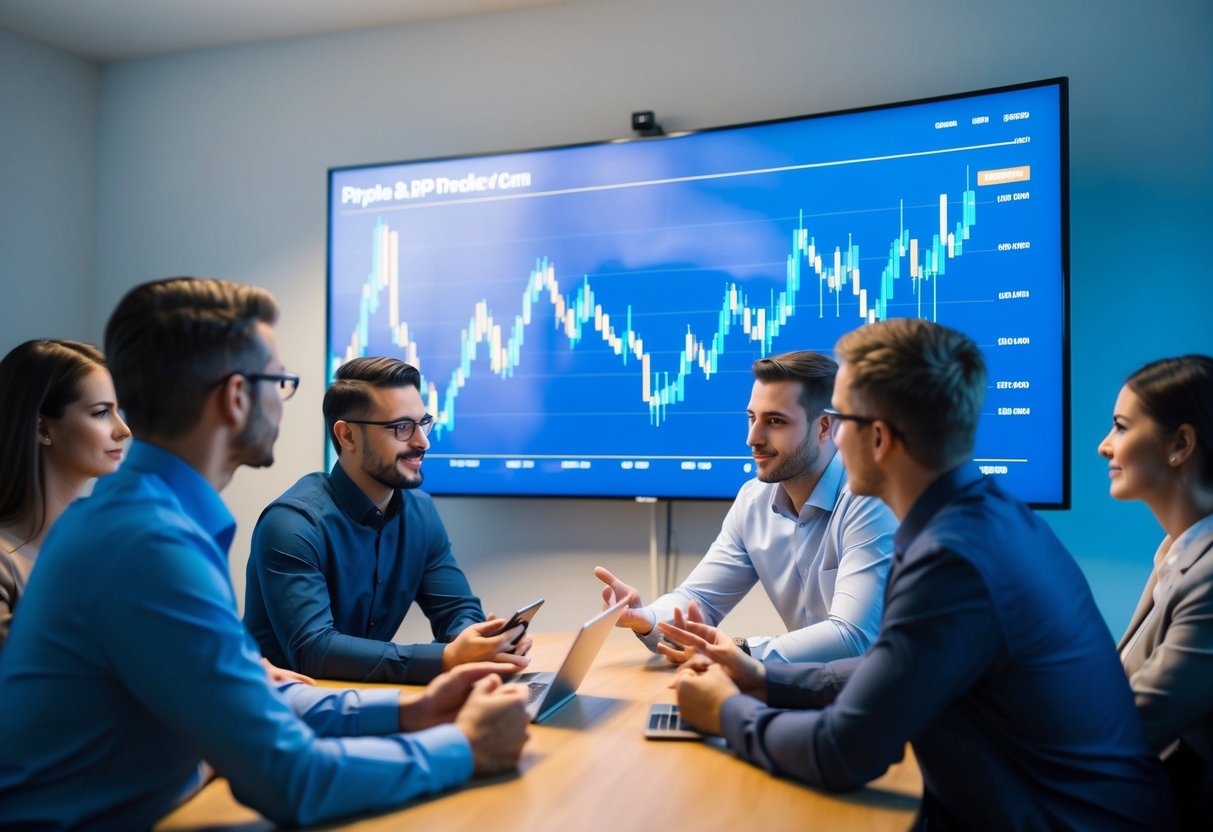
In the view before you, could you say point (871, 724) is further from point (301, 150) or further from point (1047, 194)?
point (301, 150)

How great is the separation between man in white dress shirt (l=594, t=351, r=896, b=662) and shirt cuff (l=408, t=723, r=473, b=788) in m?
0.86

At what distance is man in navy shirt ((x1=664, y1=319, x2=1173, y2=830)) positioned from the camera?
4.25ft

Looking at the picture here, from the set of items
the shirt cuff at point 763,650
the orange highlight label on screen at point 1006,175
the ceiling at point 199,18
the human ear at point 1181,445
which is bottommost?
the shirt cuff at point 763,650

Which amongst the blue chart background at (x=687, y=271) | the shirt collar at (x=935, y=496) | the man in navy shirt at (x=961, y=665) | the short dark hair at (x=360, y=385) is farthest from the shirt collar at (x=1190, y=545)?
the short dark hair at (x=360, y=385)

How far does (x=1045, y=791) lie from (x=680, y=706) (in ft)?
1.91

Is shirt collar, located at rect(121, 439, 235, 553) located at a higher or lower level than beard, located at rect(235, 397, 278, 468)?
lower

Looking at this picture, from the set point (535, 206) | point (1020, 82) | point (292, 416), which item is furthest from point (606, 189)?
point (292, 416)

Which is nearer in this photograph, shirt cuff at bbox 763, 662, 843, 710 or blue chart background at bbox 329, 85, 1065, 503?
shirt cuff at bbox 763, 662, 843, 710

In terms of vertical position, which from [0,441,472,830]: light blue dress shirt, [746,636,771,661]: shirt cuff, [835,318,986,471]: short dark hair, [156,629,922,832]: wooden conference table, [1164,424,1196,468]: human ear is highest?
[835,318,986,471]: short dark hair

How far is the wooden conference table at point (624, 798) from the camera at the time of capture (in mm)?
1234

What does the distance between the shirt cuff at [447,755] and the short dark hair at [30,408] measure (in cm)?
123

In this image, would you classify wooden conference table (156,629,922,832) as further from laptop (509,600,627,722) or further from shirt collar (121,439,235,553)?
shirt collar (121,439,235,553)

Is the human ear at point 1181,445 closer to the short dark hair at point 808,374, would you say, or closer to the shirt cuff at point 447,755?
the short dark hair at point 808,374

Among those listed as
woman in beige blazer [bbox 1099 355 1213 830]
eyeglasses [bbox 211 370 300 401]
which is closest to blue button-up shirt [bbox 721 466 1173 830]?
woman in beige blazer [bbox 1099 355 1213 830]
